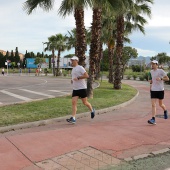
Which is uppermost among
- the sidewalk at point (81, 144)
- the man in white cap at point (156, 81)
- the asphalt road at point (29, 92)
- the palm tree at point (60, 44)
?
the palm tree at point (60, 44)

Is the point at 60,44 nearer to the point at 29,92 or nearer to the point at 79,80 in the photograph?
the point at 29,92

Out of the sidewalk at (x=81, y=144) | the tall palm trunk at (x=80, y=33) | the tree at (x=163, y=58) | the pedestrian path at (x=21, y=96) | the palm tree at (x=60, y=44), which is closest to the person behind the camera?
the sidewalk at (x=81, y=144)

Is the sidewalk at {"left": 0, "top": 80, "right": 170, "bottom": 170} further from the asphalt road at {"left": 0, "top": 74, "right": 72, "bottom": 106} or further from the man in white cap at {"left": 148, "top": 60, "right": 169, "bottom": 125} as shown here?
the asphalt road at {"left": 0, "top": 74, "right": 72, "bottom": 106}

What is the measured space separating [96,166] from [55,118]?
368 centimetres

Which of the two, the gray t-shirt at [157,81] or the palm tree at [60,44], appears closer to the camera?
the gray t-shirt at [157,81]

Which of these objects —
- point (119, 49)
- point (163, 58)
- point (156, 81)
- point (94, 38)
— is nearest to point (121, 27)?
point (119, 49)

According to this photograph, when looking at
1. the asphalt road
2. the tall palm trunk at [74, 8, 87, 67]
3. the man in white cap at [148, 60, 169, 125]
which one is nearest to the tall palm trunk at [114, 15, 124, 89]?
the asphalt road

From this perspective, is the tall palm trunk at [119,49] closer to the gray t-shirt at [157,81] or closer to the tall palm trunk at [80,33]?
the tall palm trunk at [80,33]

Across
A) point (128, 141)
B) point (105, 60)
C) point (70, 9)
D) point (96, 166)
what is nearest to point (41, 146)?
point (96, 166)

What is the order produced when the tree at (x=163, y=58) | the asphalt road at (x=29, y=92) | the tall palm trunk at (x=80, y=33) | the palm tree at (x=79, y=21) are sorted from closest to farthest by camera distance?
the palm tree at (x=79, y=21) < the tall palm trunk at (x=80, y=33) < the asphalt road at (x=29, y=92) < the tree at (x=163, y=58)

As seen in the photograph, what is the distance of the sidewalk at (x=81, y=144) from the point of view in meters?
4.64

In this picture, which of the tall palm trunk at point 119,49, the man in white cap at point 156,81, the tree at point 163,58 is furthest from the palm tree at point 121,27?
the tree at point 163,58

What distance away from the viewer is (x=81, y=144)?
5.61 metres

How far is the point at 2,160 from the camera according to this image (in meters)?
4.73
